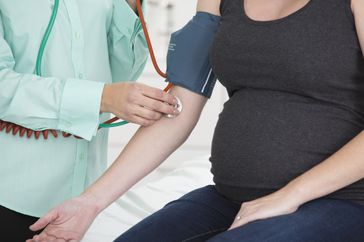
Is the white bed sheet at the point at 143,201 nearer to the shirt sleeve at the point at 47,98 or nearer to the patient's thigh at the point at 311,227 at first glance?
the shirt sleeve at the point at 47,98

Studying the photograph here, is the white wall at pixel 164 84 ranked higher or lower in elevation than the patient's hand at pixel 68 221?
lower

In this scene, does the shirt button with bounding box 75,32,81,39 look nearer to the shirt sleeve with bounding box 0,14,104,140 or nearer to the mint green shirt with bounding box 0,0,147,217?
the mint green shirt with bounding box 0,0,147,217

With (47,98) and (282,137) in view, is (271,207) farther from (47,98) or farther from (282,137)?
(47,98)

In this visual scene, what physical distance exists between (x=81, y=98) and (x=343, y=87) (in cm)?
66

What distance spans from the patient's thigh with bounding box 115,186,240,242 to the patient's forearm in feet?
0.48

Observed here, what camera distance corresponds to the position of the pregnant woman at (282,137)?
1200mm

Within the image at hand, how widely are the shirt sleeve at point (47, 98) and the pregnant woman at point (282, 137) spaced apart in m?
0.25

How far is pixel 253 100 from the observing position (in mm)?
1355

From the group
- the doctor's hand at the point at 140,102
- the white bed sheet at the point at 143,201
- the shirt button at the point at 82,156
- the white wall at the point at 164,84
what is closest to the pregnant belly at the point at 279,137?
the doctor's hand at the point at 140,102

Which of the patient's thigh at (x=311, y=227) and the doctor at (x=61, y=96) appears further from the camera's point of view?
the doctor at (x=61, y=96)

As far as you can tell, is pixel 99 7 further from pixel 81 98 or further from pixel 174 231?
pixel 174 231

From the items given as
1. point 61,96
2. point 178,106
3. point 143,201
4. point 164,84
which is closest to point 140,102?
point 178,106

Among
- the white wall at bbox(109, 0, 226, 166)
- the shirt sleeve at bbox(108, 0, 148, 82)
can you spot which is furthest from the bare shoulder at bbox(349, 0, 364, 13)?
the white wall at bbox(109, 0, 226, 166)

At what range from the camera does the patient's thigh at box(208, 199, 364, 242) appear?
1153 millimetres
